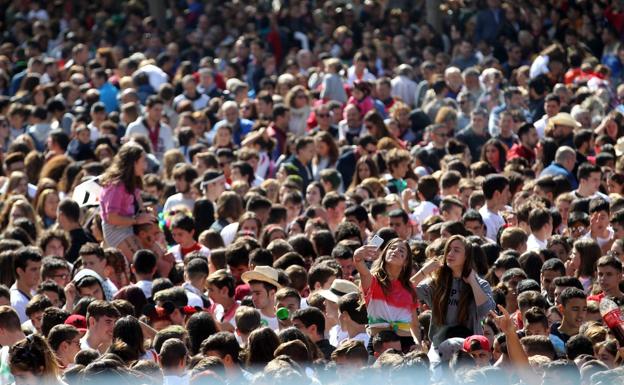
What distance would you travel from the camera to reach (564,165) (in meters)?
14.1

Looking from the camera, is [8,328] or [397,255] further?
[397,255]

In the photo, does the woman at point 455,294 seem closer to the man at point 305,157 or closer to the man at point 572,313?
the man at point 572,313

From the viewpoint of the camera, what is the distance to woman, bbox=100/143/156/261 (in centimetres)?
1227

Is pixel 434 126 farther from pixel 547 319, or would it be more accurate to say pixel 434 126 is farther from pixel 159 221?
pixel 547 319

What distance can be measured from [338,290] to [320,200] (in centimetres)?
445

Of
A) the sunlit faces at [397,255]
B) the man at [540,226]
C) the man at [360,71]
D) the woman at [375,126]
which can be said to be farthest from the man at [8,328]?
the man at [360,71]

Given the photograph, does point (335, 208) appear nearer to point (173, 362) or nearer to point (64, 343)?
point (64, 343)

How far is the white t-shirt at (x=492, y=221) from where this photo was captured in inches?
485

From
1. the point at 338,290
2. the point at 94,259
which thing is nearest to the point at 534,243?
the point at 338,290

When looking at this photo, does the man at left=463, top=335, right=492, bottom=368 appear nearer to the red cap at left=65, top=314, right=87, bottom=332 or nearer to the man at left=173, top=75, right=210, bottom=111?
the red cap at left=65, top=314, right=87, bottom=332

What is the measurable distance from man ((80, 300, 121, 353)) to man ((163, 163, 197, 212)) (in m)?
4.96

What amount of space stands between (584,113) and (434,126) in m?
1.61

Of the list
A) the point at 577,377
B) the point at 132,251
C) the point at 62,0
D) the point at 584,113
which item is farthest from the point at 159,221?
the point at 62,0

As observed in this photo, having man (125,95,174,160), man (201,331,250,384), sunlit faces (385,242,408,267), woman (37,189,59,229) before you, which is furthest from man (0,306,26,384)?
man (125,95,174,160)
